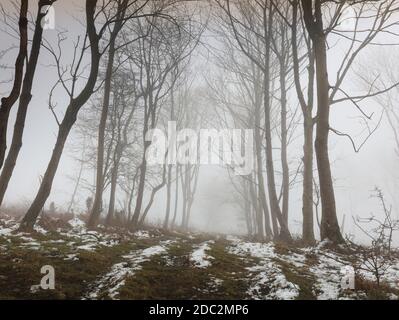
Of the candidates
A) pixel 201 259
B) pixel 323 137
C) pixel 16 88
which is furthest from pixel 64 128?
pixel 323 137

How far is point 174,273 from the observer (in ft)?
16.8

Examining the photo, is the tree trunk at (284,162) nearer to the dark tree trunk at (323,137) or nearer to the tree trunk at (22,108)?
the dark tree trunk at (323,137)

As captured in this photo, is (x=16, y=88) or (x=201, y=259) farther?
(x=16, y=88)

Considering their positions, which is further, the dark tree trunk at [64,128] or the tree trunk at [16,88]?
the dark tree trunk at [64,128]

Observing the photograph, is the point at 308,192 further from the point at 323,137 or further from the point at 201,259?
the point at 201,259

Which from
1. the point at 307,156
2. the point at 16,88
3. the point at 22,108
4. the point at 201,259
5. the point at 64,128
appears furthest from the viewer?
the point at 307,156

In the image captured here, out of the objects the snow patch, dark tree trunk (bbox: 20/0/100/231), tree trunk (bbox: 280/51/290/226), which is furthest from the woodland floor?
tree trunk (bbox: 280/51/290/226)

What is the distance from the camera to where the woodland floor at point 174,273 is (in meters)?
4.26

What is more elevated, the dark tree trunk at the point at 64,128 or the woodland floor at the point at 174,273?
the dark tree trunk at the point at 64,128

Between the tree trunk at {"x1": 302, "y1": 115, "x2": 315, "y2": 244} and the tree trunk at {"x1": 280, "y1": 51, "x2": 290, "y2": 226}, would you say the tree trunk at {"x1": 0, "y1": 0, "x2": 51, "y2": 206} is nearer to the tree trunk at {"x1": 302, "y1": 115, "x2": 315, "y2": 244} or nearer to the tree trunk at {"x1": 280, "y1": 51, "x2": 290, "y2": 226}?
the tree trunk at {"x1": 302, "y1": 115, "x2": 315, "y2": 244}

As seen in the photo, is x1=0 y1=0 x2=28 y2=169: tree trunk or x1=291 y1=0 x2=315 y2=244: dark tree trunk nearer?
x1=0 y1=0 x2=28 y2=169: tree trunk

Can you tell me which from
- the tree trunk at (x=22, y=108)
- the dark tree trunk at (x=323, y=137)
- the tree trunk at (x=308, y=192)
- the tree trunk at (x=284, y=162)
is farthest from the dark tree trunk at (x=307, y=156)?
the tree trunk at (x=22, y=108)

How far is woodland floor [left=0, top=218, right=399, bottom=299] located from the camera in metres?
4.26

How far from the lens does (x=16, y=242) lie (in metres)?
6.90
